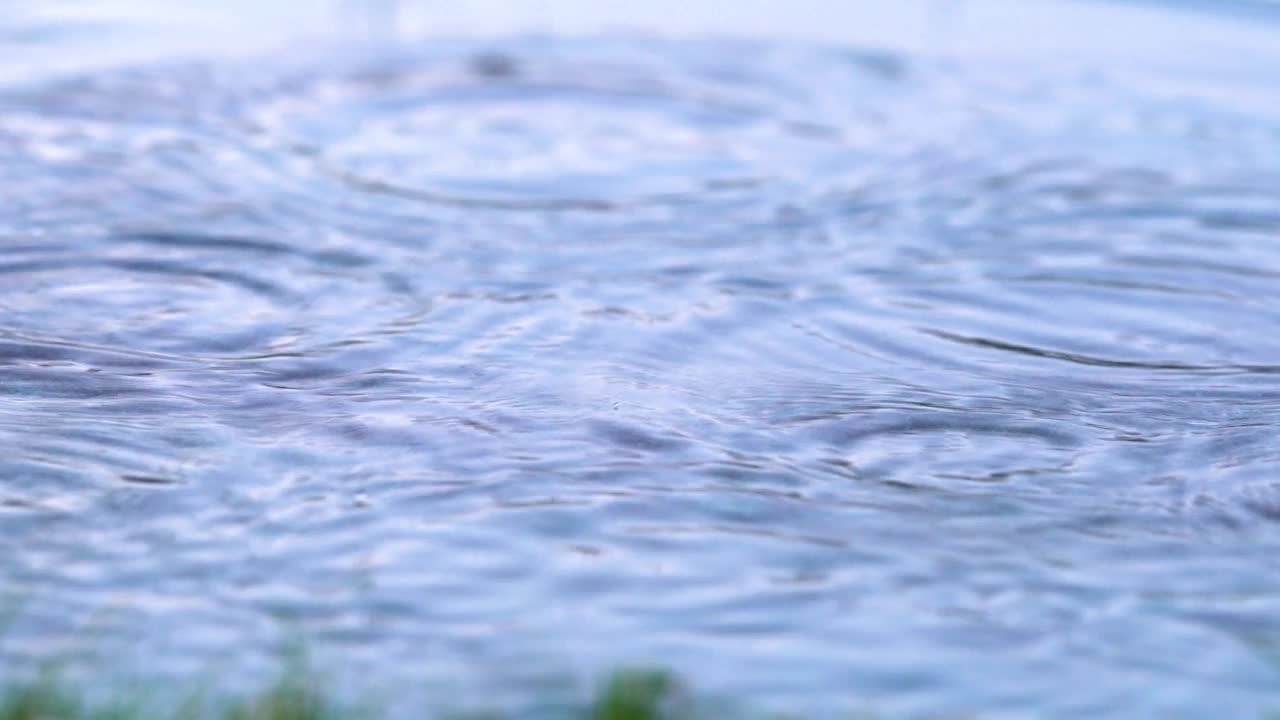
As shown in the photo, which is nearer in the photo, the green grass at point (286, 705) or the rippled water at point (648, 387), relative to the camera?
the green grass at point (286, 705)

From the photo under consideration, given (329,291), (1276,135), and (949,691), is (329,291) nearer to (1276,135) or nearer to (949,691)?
(949,691)

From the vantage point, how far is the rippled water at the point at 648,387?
260 cm

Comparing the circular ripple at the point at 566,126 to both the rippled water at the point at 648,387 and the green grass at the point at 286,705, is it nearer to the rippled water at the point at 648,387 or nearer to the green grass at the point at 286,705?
the rippled water at the point at 648,387

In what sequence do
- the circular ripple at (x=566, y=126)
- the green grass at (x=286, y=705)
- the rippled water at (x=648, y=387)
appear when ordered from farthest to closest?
the circular ripple at (x=566, y=126) → the rippled water at (x=648, y=387) → the green grass at (x=286, y=705)

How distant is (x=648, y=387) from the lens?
373 centimetres

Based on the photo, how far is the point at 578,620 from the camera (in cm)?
262

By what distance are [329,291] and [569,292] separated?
60 centimetres

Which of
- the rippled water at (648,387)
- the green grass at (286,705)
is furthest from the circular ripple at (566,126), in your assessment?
the green grass at (286,705)

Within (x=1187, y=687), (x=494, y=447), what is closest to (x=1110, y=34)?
(x=494, y=447)

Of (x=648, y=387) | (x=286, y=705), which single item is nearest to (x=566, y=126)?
(x=648, y=387)

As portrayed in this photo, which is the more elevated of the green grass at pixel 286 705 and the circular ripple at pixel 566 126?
the circular ripple at pixel 566 126

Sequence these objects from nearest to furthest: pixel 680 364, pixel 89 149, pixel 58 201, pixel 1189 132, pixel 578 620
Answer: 1. pixel 578 620
2. pixel 680 364
3. pixel 58 201
4. pixel 89 149
5. pixel 1189 132

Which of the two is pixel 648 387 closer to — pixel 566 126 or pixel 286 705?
pixel 286 705

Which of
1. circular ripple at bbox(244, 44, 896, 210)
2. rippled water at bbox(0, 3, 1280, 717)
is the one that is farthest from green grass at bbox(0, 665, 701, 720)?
circular ripple at bbox(244, 44, 896, 210)
